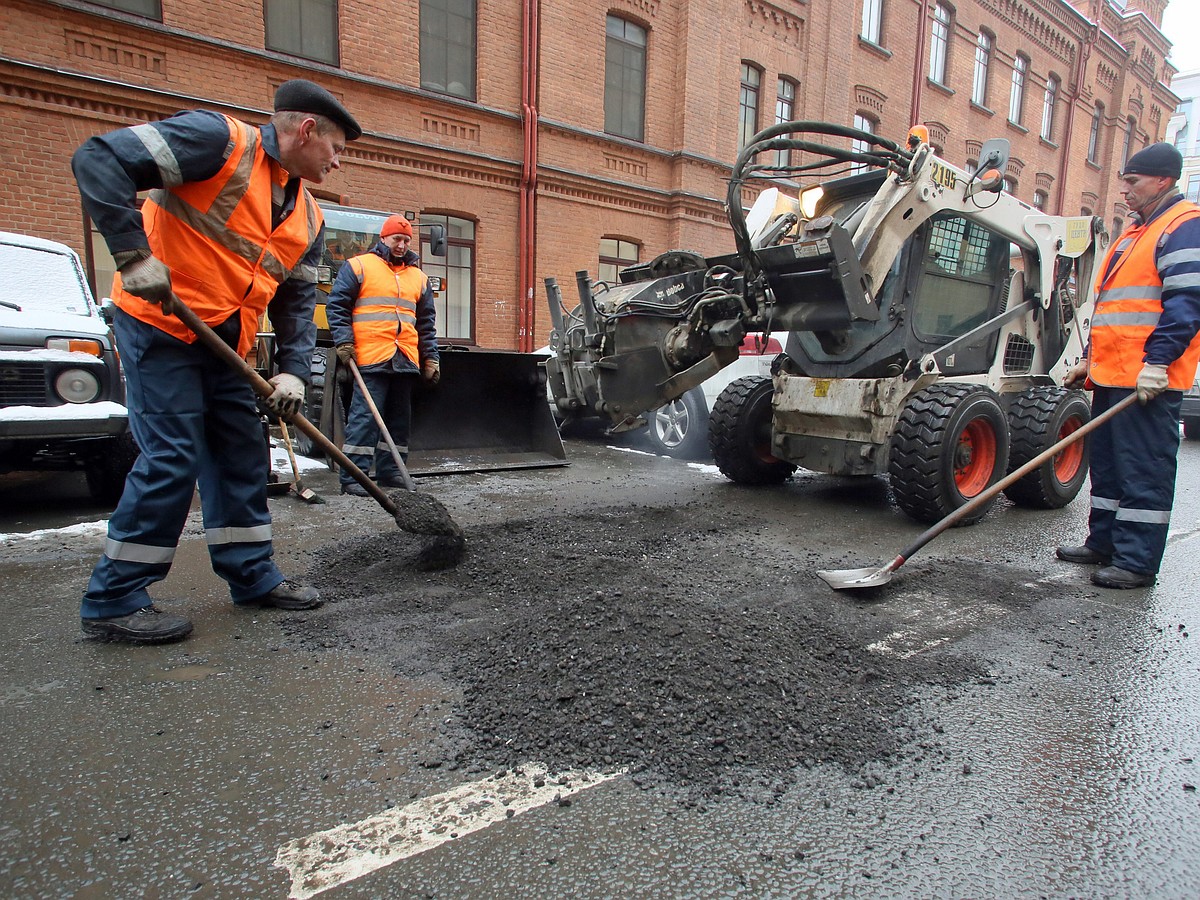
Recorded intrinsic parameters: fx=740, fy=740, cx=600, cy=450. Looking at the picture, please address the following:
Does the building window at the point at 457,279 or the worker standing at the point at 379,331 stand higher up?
the building window at the point at 457,279

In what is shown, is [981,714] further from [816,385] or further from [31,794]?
[816,385]

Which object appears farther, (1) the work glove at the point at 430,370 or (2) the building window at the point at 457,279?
(2) the building window at the point at 457,279

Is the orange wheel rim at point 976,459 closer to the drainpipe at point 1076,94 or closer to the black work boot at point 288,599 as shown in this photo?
the black work boot at point 288,599

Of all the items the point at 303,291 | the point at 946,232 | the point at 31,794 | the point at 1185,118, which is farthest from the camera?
the point at 1185,118

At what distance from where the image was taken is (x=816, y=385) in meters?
5.25

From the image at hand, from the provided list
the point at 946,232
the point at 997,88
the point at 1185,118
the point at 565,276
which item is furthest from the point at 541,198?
the point at 1185,118

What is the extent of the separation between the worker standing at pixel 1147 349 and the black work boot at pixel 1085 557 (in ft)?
0.33

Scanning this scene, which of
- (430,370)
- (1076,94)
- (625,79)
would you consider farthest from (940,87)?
(430,370)

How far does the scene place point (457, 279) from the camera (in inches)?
445

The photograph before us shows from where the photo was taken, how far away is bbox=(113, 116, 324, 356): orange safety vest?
8.45 ft

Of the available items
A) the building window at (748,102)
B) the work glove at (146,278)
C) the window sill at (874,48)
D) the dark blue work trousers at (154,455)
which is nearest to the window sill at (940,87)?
the window sill at (874,48)

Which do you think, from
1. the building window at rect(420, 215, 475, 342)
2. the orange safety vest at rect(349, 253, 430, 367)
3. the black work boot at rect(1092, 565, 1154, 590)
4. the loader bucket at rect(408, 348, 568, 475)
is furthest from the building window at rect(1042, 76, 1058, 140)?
the orange safety vest at rect(349, 253, 430, 367)

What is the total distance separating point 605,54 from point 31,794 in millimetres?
12815

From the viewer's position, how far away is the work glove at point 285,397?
9.34ft
